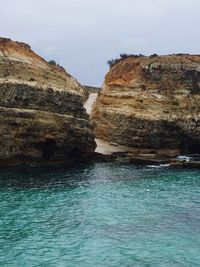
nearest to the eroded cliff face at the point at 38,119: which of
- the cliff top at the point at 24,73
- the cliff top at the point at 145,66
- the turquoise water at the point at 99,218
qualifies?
the cliff top at the point at 24,73

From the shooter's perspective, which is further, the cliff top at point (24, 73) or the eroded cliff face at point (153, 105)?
the eroded cliff face at point (153, 105)

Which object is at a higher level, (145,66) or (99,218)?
(145,66)

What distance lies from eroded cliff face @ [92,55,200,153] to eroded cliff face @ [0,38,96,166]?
32.5ft

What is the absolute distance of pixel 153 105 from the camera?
7350 centimetres

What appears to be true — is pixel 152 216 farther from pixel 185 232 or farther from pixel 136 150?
pixel 136 150

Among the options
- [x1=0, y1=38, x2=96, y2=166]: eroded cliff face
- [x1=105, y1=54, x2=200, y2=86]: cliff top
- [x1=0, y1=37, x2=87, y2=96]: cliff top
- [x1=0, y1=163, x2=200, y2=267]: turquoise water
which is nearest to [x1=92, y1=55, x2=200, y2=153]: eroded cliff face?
[x1=105, y1=54, x2=200, y2=86]: cliff top

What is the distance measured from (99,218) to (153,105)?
125 feet

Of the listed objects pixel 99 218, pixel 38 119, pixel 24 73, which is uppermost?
pixel 24 73

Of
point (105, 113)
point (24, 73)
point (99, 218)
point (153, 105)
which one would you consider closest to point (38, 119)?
point (24, 73)

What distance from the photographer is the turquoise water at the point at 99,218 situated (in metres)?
29.4

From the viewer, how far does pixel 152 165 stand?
63812mm

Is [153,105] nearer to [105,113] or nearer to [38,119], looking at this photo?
[105,113]

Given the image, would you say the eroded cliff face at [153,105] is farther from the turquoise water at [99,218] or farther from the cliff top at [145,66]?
the turquoise water at [99,218]

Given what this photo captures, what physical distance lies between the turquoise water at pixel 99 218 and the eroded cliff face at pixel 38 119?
3.45 metres
